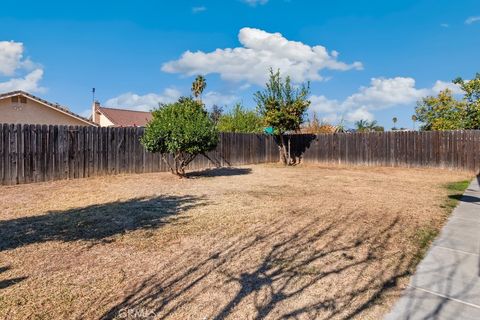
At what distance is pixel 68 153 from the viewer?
11.4m

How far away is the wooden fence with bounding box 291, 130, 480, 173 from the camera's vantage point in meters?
14.4

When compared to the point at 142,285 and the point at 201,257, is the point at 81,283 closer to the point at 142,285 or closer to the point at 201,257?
the point at 142,285

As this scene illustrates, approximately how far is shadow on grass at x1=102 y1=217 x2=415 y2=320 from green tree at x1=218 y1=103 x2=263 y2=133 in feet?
82.1

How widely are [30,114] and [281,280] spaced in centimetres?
1886

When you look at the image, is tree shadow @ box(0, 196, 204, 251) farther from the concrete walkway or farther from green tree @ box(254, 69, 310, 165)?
green tree @ box(254, 69, 310, 165)

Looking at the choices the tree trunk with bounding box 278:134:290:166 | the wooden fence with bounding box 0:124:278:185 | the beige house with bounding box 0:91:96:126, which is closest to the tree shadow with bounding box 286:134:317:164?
the tree trunk with bounding box 278:134:290:166

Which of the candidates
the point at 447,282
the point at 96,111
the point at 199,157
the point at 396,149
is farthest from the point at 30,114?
the point at 96,111

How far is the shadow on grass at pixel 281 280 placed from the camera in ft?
9.11

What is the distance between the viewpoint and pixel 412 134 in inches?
640

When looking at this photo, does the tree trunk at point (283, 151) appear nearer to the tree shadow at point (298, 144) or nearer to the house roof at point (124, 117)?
the tree shadow at point (298, 144)

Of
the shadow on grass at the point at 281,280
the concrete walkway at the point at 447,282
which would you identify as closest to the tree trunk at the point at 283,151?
the concrete walkway at the point at 447,282

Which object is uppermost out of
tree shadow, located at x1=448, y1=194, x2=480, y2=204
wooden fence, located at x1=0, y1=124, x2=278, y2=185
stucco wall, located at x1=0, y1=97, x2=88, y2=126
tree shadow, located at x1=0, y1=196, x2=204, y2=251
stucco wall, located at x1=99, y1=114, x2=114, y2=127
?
stucco wall, located at x1=99, y1=114, x2=114, y2=127

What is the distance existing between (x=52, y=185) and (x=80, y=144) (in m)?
2.23

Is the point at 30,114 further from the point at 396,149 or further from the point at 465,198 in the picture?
the point at 465,198
